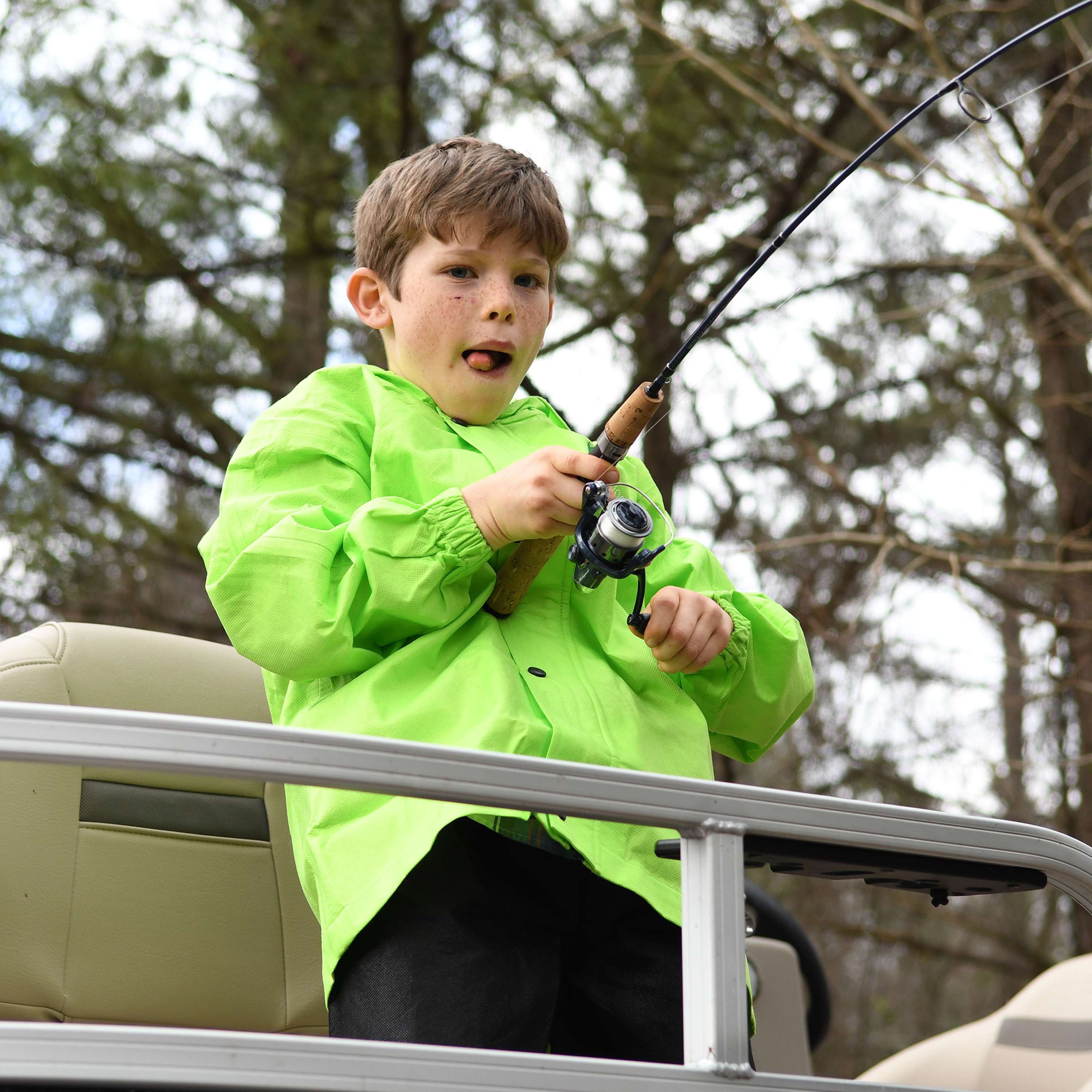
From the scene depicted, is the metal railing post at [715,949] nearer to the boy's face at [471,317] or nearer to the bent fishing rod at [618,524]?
the bent fishing rod at [618,524]

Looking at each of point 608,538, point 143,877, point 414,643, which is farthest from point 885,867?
point 143,877

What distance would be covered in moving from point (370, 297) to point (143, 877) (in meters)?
0.95

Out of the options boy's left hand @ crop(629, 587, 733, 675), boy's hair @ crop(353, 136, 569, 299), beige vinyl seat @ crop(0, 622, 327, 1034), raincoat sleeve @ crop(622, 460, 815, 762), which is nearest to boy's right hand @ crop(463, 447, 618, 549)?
boy's left hand @ crop(629, 587, 733, 675)

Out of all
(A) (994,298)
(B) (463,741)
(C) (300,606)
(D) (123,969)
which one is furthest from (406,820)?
(A) (994,298)

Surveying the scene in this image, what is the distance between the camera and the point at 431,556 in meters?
1.60

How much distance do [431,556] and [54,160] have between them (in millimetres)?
5363

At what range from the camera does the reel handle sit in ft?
5.23

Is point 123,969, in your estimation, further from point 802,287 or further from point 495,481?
point 802,287

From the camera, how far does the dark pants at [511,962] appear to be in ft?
4.92

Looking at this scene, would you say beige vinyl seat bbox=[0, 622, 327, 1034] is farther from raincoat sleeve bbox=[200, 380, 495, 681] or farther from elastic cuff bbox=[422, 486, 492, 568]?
elastic cuff bbox=[422, 486, 492, 568]

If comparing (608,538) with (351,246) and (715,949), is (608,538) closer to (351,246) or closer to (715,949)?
(715,949)

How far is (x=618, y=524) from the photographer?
1487 millimetres

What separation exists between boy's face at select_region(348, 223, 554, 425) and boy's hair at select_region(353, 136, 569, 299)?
16 millimetres

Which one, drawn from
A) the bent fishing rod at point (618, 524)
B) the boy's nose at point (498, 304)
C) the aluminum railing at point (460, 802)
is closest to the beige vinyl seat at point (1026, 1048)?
the aluminum railing at point (460, 802)
